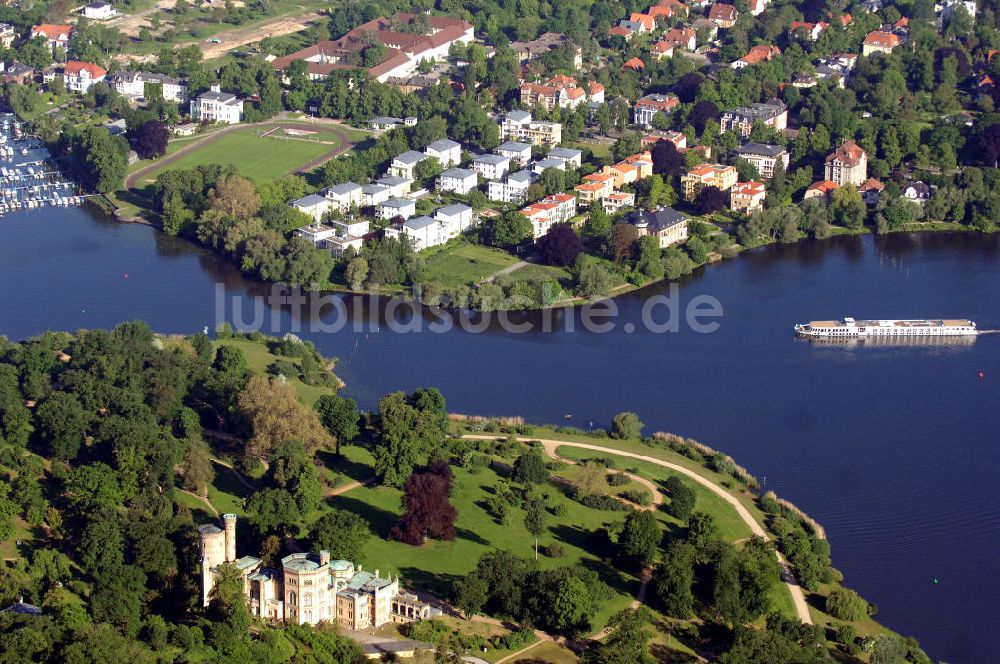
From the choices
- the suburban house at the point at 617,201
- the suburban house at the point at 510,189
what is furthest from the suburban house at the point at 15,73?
the suburban house at the point at 617,201

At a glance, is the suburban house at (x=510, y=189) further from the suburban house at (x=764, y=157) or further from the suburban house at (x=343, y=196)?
the suburban house at (x=764, y=157)

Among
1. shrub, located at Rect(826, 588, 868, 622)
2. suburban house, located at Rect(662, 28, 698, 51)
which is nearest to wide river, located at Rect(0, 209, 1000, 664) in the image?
shrub, located at Rect(826, 588, 868, 622)

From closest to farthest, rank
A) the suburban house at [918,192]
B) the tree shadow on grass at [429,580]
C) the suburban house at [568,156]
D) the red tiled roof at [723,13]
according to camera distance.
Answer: the tree shadow on grass at [429,580], the suburban house at [918,192], the suburban house at [568,156], the red tiled roof at [723,13]

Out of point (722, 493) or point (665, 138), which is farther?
point (665, 138)

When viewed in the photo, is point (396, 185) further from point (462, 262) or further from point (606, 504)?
point (606, 504)

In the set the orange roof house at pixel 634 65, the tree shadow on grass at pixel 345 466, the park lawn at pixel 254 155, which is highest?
the orange roof house at pixel 634 65

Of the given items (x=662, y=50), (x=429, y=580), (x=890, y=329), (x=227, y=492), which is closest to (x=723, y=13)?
(x=662, y=50)
